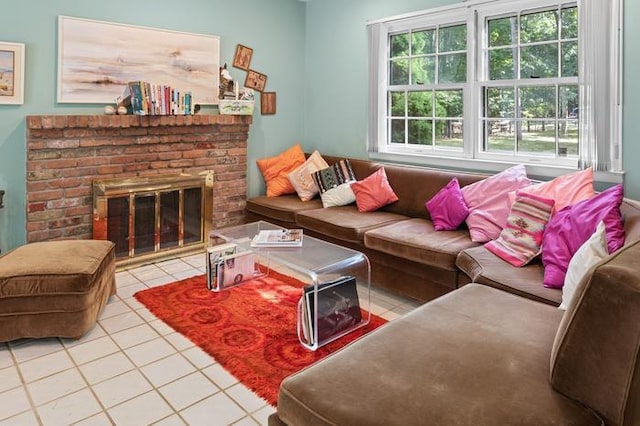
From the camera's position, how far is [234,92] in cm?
460

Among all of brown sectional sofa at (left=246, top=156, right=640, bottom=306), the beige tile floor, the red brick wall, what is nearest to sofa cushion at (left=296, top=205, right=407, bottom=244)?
brown sectional sofa at (left=246, top=156, right=640, bottom=306)

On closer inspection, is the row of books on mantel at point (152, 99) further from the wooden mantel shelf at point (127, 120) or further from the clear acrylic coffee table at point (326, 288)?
the clear acrylic coffee table at point (326, 288)

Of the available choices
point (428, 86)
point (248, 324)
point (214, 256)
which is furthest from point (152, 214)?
point (428, 86)

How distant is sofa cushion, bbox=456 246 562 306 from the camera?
2.29 m

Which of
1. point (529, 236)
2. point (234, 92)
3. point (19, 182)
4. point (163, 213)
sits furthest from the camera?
point (234, 92)

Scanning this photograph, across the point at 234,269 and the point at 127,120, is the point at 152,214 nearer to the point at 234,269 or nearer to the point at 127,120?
the point at 127,120

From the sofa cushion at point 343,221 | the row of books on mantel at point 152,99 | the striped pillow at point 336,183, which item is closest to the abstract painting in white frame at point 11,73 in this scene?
the row of books on mantel at point 152,99

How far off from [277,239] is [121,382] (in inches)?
51.7

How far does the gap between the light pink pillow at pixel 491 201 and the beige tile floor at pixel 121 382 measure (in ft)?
6.10

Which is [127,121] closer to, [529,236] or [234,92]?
[234,92]

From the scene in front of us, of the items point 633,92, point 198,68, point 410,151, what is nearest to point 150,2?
point 198,68

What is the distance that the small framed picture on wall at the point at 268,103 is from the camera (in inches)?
197

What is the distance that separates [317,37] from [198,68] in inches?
56.9

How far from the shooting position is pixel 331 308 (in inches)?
104
